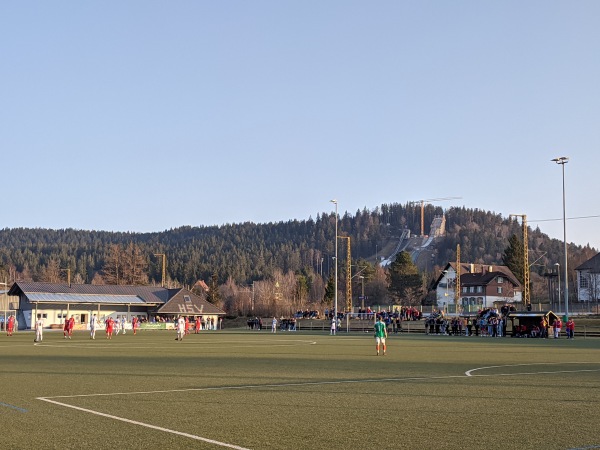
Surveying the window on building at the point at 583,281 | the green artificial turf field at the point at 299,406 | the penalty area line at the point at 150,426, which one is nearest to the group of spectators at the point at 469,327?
the green artificial turf field at the point at 299,406

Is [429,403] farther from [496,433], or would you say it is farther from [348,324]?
[348,324]

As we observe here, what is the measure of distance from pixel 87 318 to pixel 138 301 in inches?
298

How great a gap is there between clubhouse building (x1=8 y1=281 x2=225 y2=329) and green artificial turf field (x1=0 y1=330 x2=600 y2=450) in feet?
231

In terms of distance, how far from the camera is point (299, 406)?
50.0 ft

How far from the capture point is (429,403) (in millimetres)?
15664

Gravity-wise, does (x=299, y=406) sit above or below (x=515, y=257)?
below

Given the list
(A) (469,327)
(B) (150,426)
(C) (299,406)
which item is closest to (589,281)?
(A) (469,327)

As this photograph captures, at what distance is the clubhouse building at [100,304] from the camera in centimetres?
9612

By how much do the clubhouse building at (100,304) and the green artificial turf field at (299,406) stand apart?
70.3 meters

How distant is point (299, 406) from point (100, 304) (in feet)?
300

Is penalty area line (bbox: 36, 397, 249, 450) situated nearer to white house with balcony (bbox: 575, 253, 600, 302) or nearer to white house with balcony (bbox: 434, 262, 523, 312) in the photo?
white house with balcony (bbox: 575, 253, 600, 302)

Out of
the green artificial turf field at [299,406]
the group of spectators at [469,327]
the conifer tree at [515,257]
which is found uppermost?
the conifer tree at [515,257]

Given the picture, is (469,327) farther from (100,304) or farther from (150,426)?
(150,426)

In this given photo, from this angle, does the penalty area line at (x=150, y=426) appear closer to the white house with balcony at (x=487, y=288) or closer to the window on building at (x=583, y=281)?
the window on building at (x=583, y=281)
